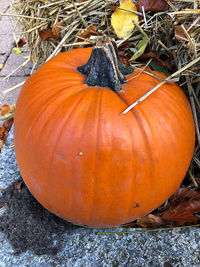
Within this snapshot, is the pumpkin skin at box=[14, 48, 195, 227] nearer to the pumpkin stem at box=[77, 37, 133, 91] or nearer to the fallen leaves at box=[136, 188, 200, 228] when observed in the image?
the pumpkin stem at box=[77, 37, 133, 91]

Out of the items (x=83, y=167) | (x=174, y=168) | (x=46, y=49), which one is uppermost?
(x=46, y=49)

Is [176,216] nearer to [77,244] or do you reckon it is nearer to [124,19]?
[77,244]

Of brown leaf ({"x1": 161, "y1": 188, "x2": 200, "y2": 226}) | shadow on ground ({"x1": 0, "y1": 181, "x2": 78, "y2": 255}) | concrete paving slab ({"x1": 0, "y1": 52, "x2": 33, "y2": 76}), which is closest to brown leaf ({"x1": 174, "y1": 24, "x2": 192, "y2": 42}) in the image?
brown leaf ({"x1": 161, "y1": 188, "x2": 200, "y2": 226})

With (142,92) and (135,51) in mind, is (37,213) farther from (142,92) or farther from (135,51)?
(135,51)

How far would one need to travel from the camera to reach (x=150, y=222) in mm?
1418

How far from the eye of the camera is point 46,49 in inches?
88.2

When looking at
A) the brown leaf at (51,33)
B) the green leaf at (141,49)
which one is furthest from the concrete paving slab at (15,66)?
the green leaf at (141,49)

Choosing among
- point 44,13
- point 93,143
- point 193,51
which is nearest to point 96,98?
point 93,143

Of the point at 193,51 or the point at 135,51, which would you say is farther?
the point at 135,51

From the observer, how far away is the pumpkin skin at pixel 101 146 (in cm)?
110

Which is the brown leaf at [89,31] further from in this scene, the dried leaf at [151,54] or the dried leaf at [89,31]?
the dried leaf at [151,54]

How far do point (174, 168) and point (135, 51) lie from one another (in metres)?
0.72

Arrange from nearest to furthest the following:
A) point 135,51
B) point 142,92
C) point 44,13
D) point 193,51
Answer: point 142,92 < point 193,51 < point 135,51 < point 44,13

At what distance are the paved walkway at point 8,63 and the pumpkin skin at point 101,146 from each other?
1.78 meters
